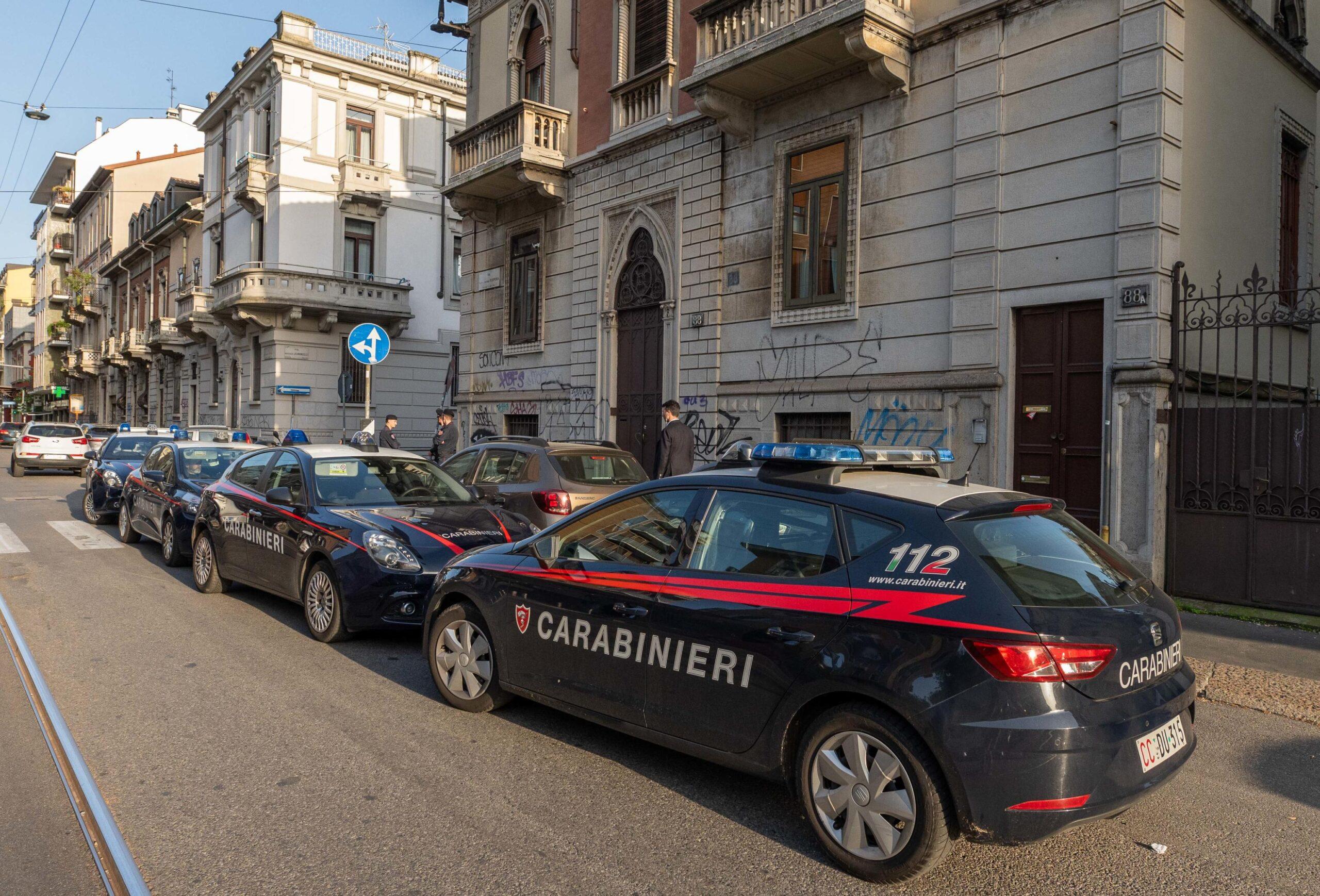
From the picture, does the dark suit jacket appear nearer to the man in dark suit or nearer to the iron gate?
the man in dark suit

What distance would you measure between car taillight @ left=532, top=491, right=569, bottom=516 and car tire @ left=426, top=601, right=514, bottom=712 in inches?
160

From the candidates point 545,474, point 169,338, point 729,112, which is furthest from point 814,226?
point 169,338

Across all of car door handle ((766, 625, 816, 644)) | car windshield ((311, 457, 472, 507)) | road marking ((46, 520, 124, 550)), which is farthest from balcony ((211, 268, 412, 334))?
car door handle ((766, 625, 816, 644))

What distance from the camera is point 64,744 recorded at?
4832mm

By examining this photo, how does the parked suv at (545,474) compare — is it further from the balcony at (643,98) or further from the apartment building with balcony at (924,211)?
the balcony at (643,98)

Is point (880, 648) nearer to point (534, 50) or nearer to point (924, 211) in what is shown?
point (924, 211)

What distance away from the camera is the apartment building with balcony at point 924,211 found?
9.60 metres

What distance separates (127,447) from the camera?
1742 centimetres

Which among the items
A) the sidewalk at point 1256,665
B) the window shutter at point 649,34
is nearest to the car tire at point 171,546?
the sidewalk at point 1256,665

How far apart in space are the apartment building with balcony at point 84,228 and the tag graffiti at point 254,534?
52071 mm

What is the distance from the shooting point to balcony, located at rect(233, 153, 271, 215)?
30953 mm

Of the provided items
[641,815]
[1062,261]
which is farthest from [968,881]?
[1062,261]

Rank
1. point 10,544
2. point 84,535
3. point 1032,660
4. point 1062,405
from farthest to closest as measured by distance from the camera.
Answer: point 84,535 < point 10,544 < point 1062,405 < point 1032,660

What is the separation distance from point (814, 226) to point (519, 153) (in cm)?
663
